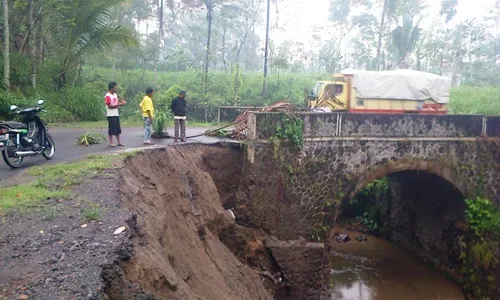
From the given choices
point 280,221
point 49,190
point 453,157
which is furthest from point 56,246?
point 453,157

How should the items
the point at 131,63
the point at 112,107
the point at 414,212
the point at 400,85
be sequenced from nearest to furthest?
the point at 112,107 → the point at 400,85 → the point at 414,212 → the point at 131,63

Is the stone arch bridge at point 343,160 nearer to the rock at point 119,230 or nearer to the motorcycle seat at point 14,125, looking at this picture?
the motorcycle seat at point 14,125

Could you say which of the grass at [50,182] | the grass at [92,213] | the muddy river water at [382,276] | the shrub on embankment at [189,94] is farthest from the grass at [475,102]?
the grass at [92,213]

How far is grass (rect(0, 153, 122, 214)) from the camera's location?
18.3 feet

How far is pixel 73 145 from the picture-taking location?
10195mm

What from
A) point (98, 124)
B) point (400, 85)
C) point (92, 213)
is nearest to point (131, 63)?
point (98, 124)

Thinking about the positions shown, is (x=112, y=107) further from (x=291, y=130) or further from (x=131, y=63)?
(x=131, y=63)

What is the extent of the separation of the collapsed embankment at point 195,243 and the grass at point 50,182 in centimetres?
55

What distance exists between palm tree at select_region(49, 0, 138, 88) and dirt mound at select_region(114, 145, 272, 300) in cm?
696

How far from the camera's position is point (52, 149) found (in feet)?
29.0

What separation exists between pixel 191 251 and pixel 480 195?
9587 millimetres

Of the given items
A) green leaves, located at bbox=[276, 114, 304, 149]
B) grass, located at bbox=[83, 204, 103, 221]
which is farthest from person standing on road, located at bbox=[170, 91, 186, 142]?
grass, located at bbox=[83, 204, 103, 221]

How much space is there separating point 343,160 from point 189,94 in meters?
10.5

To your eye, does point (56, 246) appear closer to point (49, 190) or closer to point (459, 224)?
point (49, 190)
